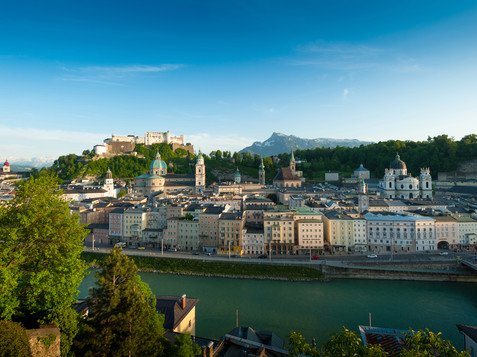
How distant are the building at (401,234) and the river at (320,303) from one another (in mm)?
4926

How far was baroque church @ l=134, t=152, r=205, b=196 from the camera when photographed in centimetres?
4784

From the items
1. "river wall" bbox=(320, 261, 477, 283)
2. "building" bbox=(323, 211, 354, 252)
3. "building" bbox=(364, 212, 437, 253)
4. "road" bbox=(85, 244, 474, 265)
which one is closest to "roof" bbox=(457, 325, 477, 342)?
"river wall" bbox=(320, 261, 477, 283)

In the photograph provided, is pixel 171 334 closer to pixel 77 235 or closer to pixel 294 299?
pixel 77 235

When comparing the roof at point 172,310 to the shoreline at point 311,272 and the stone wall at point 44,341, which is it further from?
the shoreline at point 311,272

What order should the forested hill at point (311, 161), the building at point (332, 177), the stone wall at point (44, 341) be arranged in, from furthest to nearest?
the building at point (332, 177) → the forested hill at point (311, 161) → the stone wall at point (44, 341)

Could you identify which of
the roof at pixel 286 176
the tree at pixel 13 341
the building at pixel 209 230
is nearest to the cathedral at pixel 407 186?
the roof at pixel 286 176

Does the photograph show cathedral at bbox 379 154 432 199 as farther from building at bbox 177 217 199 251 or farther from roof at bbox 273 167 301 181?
building at bbox 177 217 199 251

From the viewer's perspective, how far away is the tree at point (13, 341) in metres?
5.60

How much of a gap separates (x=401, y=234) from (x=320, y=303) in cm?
1143

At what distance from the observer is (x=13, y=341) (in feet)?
18.7

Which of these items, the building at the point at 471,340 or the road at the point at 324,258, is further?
the road at the point at 324,258

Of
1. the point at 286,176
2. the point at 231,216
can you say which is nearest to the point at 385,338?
the point at 231,216

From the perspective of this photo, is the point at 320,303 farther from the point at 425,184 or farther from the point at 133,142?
the point at 133,142

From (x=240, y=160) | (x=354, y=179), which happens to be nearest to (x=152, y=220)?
(x=354, y=179)
